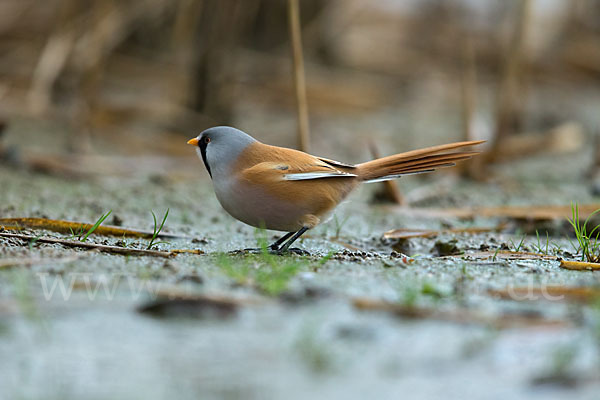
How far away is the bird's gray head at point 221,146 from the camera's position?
336cm

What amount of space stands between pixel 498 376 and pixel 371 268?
3.51 feet

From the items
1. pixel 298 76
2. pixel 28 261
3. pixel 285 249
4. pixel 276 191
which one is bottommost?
pixel 28 261

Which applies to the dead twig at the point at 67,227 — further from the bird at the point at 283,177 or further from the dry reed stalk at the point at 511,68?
the dry reed stalk at the point at 511,68

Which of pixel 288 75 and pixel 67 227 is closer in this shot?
pixel 67 227

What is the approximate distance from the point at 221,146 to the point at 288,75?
4.88m

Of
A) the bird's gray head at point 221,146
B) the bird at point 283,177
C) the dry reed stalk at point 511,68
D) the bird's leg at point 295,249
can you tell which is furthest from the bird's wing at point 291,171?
the dry reed stalk at point 511,68

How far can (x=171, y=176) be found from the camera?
548cm

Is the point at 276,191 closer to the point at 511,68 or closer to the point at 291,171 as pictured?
the point at 291,171

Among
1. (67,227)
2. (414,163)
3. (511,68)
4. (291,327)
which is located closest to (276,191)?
(414,163)

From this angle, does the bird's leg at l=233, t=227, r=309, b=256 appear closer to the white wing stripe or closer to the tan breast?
the tan breast

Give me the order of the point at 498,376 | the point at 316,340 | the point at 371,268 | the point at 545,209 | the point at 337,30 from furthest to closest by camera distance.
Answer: the point at 337,30
the point at 545,209
the point at 371,268
the point at 316,340
the point at 498,376

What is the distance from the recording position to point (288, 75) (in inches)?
322

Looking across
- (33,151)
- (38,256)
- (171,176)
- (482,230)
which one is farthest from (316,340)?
(33,151)

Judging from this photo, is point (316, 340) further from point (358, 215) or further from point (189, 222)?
point (358, 215)
